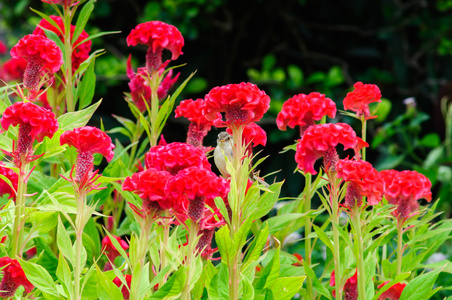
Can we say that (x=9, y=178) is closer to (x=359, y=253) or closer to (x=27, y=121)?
(x=27, y=121)

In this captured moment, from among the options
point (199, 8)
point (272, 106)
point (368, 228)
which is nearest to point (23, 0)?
point (199, 8)

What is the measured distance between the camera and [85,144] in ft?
2.66

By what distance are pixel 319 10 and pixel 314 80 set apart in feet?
1.79

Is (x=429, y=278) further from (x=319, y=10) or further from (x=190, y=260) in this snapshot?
(x=319, y=10)

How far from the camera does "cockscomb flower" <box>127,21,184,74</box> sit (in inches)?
45.1

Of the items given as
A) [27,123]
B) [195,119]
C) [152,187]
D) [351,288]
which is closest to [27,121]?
[27,123]

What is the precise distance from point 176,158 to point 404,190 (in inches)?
17.4

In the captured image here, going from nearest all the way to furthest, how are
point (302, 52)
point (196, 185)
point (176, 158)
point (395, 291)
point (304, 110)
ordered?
point (196, 185), point (176, 158), point (395, 291), point (304, 110), point (302, 52)

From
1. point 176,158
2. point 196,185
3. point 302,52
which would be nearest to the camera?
point 196,185

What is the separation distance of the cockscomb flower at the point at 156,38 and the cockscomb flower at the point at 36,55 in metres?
0.20

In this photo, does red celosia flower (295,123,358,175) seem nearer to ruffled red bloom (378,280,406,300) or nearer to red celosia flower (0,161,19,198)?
ruffled red bloom (378,280,406,300)

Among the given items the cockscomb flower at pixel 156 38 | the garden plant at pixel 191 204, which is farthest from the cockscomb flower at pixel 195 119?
the cockscomb flower at pixel 156 38

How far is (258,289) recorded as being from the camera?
872mm

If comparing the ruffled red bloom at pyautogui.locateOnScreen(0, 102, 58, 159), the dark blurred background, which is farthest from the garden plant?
the dark blurred background
